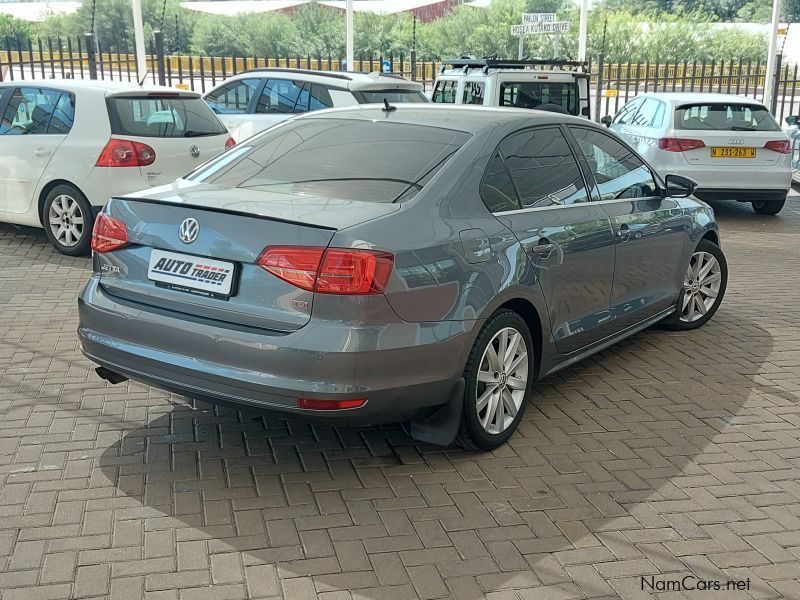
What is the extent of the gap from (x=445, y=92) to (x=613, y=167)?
27.7 ft

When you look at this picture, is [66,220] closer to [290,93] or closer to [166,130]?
[166,130]

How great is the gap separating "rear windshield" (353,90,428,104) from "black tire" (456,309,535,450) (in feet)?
22.8

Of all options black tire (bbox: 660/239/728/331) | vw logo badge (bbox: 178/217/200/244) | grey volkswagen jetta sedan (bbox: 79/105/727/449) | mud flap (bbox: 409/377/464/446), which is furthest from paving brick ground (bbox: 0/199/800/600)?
vw logo badge (bbox: 178/217/200/244)

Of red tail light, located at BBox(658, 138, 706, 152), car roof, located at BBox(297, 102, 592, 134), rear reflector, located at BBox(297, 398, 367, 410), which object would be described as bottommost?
rear reflector, located at BBox(297, 398, 367, 410)

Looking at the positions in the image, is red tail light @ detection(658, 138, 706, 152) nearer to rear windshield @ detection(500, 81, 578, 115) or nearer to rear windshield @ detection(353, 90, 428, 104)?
rear windshield @ detection(500, 81, 578, 115)

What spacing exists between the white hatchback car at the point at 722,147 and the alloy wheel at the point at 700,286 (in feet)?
15.6

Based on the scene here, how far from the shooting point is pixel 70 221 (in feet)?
28.4

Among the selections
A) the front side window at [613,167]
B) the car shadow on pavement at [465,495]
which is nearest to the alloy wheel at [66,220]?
the car shadow on pavement at [465,495]

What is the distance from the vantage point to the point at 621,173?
571cm

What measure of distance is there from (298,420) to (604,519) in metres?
1.32

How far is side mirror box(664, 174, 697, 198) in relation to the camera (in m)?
6.18

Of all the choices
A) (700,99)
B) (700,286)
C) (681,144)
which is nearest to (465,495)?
(700,286)

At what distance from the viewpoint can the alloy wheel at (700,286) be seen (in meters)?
6.63

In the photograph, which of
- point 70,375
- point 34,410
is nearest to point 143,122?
point 70,375
